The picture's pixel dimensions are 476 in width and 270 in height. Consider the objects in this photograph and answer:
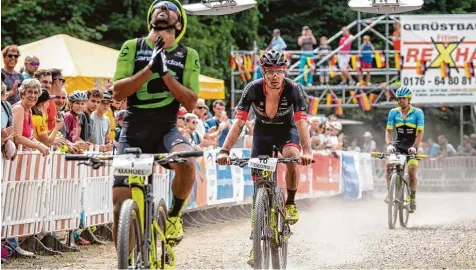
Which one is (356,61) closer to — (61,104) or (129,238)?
(61,104)

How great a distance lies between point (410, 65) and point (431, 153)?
269 inches

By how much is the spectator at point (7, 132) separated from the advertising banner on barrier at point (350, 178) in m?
15.2

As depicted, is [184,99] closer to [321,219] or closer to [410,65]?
[321,219]

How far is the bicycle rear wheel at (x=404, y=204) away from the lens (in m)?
17.1

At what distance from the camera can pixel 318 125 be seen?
25.3m

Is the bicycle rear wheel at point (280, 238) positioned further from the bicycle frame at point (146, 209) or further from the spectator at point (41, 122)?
the spectator at point (41, 122)

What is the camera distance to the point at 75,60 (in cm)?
1920

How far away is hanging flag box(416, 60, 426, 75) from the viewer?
101 ft

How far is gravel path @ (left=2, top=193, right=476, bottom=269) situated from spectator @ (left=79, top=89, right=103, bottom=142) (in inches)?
59.2

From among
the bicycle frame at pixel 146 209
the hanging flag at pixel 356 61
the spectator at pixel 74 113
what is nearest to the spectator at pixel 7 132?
the spectator at pixel 74 113

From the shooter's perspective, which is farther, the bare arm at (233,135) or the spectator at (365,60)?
the spectator at (365,60)

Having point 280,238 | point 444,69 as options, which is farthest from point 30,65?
point 444,69

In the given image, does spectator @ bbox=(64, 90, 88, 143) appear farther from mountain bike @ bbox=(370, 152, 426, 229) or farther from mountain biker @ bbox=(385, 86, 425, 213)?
mountain biker @ bbox=(385, 86, 425, 213)

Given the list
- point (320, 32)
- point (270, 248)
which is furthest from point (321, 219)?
point (320, 32)
